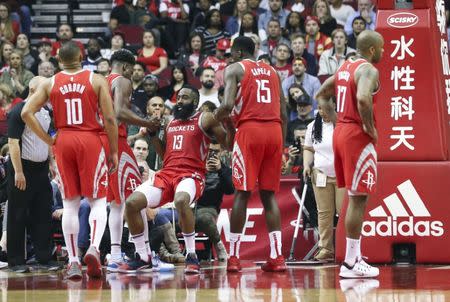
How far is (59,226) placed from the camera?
1339 cm

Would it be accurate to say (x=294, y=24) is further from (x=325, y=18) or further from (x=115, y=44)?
(x=115, y=44)

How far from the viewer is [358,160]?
33.7ft

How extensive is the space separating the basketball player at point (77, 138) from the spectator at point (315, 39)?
801 cm

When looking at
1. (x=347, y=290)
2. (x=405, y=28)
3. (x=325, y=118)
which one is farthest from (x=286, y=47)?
(x=347, y=290)

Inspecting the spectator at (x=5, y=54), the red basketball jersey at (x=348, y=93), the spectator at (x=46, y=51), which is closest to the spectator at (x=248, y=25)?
the spectator at (x=46, y=51)

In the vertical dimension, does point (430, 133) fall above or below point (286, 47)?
below

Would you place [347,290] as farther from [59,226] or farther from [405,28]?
[59,226]

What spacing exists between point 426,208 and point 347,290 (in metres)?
2.45

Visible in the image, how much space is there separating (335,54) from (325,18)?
1528 mm

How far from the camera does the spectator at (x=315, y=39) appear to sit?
18.1 meters

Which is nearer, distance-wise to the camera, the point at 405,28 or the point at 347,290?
the point at 347,290

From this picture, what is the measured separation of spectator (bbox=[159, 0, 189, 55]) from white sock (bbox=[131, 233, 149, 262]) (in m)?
8.89

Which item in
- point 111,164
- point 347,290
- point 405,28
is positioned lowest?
point 347,290

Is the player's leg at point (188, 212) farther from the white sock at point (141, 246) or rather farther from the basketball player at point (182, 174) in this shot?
the white sock at point (141, 246)
